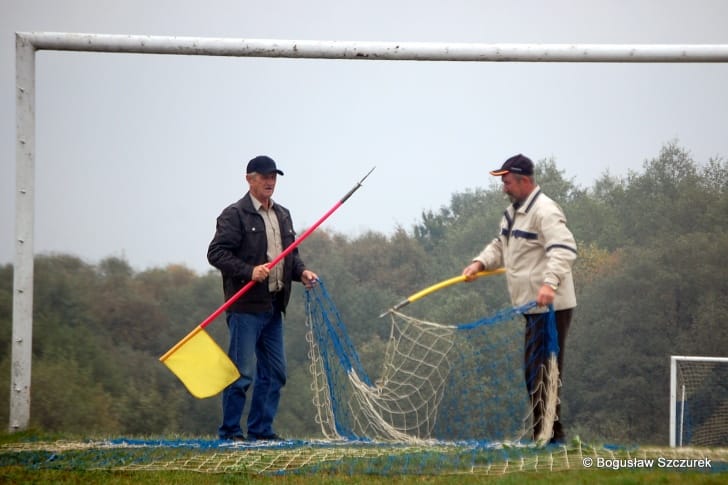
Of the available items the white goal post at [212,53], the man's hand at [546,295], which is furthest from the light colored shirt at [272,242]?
the man's hand at [546,295]

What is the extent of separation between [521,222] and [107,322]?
13.0m

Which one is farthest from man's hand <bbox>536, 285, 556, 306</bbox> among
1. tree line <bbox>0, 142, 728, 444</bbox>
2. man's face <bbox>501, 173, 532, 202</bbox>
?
tree line <bbox>0, 142, 728, 444</bbox>

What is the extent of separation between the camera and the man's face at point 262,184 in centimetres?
696

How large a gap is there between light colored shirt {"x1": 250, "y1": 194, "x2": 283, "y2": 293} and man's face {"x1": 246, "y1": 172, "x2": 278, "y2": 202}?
0.06 m

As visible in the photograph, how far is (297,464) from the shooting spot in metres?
5.94

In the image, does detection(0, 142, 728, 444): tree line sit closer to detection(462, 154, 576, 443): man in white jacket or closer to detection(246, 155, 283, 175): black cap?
detection(246, 155, 283, 175): black cap

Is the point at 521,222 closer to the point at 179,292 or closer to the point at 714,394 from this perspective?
the point at 714,394

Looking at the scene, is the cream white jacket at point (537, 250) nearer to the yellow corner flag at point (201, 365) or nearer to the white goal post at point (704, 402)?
the yellow corner flag at point (201, 365)

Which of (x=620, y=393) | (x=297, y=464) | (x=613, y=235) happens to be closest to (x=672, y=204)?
(x=613, y=235)

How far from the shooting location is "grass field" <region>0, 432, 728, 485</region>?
216 inches

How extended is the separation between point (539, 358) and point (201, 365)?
2.34 m

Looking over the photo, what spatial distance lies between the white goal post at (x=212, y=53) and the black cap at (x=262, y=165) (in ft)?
3.50

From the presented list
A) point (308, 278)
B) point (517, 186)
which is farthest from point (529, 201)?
point (308, 278)

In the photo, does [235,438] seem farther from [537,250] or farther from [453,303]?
[453,303]
